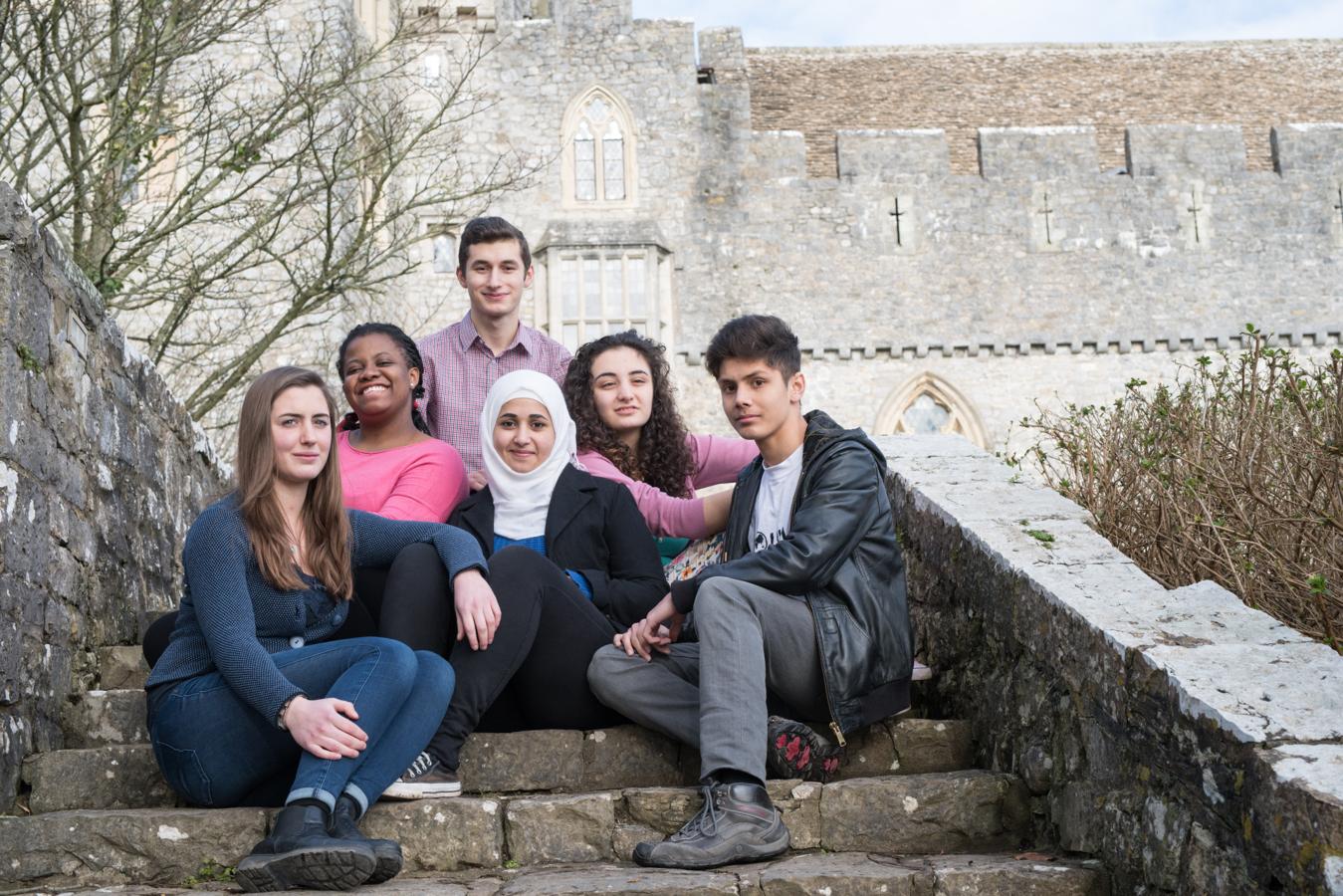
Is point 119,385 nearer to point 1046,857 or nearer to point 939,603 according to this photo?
point 939,603

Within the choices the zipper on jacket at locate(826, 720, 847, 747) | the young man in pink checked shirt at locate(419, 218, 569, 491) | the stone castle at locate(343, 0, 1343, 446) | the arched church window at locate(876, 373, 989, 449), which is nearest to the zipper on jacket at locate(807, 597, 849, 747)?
the zipper on jacket at locate(826, 720, 847, 747)

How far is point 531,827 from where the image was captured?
130 inches

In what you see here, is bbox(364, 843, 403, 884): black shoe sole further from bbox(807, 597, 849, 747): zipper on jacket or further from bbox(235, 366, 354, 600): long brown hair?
bbox(807, 597, 849, 747): zipper on jacket

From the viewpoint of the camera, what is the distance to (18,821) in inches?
126

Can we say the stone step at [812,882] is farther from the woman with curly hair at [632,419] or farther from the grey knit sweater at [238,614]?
the woman with curly hair at [632,419]

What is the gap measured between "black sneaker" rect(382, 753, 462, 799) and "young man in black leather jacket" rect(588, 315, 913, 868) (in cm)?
46

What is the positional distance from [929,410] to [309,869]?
60.2 ft

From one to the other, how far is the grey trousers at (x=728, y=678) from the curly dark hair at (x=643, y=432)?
1131 millimetres

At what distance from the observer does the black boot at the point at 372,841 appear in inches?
118

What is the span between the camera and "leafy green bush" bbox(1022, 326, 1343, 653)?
151 inches

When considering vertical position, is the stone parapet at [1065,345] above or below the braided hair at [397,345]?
above

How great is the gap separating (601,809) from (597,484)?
111 centimetres

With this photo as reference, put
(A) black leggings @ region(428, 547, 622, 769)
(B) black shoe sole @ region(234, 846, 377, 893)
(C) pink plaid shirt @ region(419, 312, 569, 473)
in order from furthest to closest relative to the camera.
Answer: (C) pink plaid shirt @ region(419, 312, 569, 473) → (A) black leggings @ region(428, 547, 622, 769) → (B) black shoe sole @ region(234, 846, 377, 893)

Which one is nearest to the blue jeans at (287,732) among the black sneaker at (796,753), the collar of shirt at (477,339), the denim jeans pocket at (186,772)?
the denim jeans pocket at (186,772)
